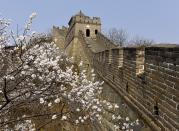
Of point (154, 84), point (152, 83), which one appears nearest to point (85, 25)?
point (152, 83)

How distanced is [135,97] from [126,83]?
1.06 meters

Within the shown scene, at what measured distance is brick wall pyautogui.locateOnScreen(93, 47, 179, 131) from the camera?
4.66 m

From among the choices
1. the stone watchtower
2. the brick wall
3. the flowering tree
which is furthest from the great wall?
the stone watchtower

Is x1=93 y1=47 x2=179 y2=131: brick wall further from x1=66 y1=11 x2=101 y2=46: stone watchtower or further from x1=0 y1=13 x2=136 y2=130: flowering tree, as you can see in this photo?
x1=66 y1=11 x2=101 y2=46: stone watchtower

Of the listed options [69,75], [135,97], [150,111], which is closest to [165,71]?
[150,111]

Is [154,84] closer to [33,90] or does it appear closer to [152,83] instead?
[152,83]

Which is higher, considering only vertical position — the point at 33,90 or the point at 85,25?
the point at 85,25

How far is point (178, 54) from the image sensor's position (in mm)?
4336

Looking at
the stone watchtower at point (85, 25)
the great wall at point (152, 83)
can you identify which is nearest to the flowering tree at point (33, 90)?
the great wall at point (152, 83)

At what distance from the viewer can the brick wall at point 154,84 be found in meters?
4.66

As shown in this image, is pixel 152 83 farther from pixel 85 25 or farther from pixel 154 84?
pixel 85 25

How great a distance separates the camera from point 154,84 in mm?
5594

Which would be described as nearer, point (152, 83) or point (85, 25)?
point (152, 83)

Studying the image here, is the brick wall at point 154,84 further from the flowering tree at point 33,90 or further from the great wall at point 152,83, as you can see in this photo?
the flowering tree at point 33,90
